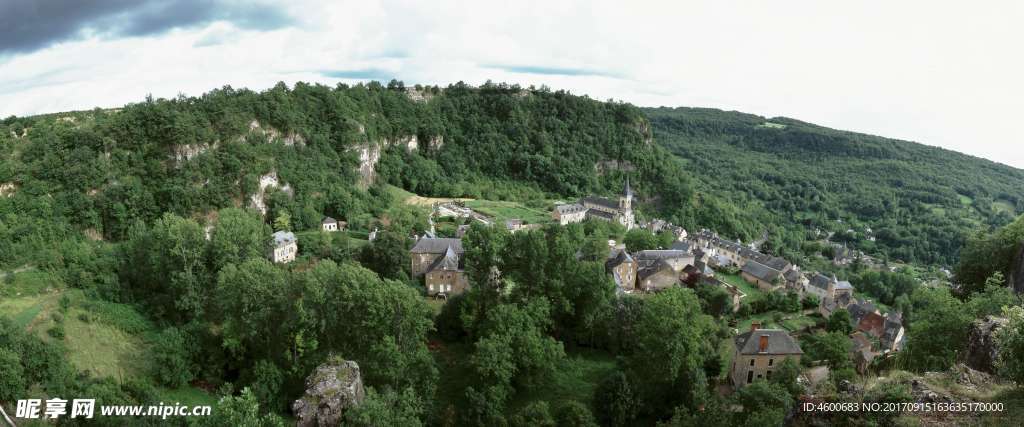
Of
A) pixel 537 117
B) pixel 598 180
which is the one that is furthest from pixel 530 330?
pixel 537 117

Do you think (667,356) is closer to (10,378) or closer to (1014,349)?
(1014,349)

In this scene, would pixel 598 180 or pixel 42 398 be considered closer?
pixel 42 398

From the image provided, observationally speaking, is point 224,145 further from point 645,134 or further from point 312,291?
point 645,134

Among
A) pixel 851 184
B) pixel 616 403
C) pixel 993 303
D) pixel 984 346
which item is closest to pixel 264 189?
pixel 616 403

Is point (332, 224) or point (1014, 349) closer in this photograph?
point (1014, 349)

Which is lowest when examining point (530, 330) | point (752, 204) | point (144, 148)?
point (752, 204)

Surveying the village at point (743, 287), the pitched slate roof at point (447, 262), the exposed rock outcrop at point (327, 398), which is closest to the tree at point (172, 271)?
the village at point (743, 287)
